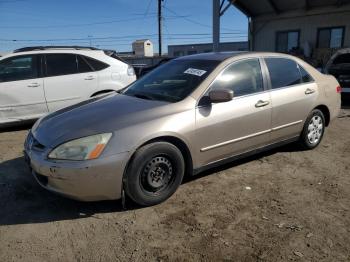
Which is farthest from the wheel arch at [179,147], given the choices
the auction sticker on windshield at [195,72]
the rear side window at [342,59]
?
the rear side window at [342,59]

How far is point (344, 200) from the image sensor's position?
12.8 ft

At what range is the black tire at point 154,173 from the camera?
351 centimetres

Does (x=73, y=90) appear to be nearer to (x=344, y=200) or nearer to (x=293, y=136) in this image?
(x=293, y=136)

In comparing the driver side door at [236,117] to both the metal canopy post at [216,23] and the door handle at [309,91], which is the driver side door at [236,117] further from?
the metal canopy post at [216,23]

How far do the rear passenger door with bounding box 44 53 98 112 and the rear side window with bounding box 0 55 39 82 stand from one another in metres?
0.25

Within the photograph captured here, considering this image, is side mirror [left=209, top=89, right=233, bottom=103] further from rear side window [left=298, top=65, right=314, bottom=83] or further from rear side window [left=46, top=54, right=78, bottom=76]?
rear side window [left=46, top=54, right=78, bottom=76]

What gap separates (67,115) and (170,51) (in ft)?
206

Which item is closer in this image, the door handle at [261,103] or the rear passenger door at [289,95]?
the door handle at [261,103]

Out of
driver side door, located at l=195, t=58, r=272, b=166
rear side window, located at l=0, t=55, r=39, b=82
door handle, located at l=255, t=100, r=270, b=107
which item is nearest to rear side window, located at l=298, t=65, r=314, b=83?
driver side door, located at l=195, t=58, r=272, b=166

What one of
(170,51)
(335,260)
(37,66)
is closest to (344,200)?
(335,260)

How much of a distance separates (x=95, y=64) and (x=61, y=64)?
71cm

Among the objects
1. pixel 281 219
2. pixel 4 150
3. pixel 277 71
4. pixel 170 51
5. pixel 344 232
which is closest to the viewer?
pixel 344 232

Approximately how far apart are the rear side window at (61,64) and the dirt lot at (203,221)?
2.94 meters

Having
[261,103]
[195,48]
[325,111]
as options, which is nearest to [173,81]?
[261,103]
